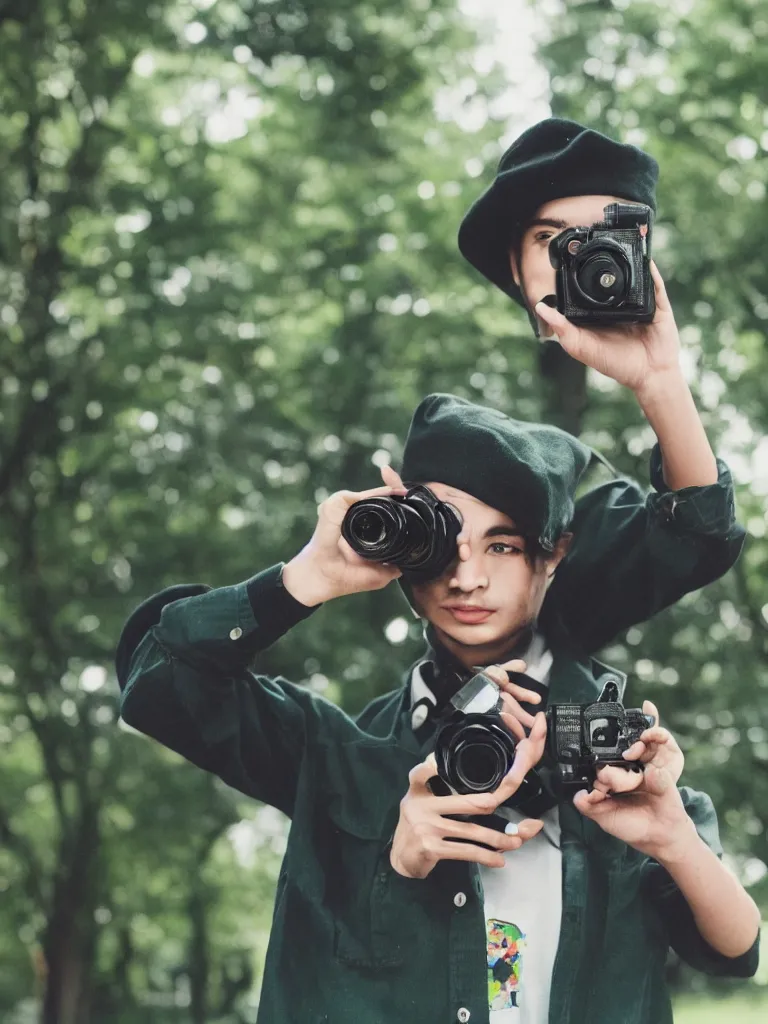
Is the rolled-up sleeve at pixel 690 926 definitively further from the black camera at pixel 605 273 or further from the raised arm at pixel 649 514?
the black camera at pixel 605 273

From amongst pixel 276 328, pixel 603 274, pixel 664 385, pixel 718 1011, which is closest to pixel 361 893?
pixel 664 385

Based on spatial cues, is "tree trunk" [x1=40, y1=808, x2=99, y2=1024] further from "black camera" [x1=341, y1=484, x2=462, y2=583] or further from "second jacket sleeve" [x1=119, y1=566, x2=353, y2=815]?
"black camera" [x1=341, y1=484, x2=462, y2=583]

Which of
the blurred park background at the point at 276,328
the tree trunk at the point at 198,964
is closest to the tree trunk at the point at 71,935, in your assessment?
the blurred park background at the point at 276,328

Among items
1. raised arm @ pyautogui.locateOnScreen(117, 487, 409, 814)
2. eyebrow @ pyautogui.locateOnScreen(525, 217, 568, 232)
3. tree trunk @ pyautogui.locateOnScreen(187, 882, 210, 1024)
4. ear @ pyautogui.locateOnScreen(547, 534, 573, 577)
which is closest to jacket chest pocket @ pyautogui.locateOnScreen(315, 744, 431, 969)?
raised arm @ pyautogui.locateOnScreen(117, 487, 409, 814)

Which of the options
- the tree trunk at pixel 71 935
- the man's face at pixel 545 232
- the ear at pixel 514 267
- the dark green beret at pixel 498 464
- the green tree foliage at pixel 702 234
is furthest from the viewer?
the tree trunk at pixel 71 935

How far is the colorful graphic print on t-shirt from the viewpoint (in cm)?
262

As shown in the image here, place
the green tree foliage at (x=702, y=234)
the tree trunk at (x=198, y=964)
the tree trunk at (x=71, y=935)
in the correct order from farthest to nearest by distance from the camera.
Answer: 1. the tree trunk at (x=198, y=964)
2. the tree trunk at (x=71, y=935)
3. the green tree foliage at (x=702, y=234)

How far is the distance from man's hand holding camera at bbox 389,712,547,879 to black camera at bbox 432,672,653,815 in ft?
0.07

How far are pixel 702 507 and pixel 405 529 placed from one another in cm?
57

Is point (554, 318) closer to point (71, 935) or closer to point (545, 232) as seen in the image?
point (545, 232)

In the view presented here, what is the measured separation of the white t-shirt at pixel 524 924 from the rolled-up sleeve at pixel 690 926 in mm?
211

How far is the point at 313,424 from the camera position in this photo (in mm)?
7816

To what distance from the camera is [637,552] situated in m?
2.88

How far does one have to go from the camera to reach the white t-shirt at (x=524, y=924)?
2625 mm
